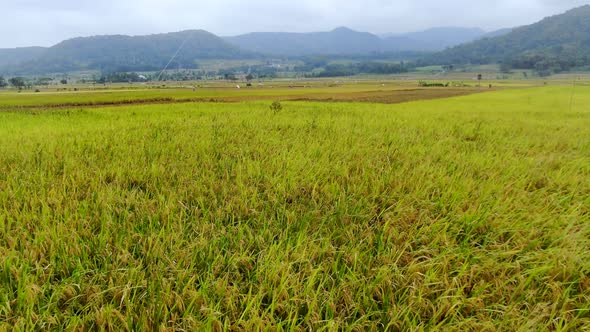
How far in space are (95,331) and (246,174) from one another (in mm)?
2285

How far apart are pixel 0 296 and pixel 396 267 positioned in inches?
96.1

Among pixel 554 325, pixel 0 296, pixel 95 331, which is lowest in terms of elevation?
pixel 554 325

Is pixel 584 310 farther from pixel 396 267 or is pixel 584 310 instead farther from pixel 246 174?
pixel 246 174

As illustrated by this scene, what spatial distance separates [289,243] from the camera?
2230mm

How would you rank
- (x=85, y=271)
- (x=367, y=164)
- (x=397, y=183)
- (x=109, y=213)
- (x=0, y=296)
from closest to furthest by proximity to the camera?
(x=0, y=296), (x=85, y=271), (x=109, y=213), (x=397, y=183), (x=367, y=164)

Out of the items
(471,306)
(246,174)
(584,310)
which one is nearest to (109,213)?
(246,174)

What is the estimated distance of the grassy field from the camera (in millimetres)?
1714

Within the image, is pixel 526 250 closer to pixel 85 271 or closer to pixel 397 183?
pixel 397 183

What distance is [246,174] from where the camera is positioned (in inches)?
145

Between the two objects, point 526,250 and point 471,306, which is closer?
point 471,306

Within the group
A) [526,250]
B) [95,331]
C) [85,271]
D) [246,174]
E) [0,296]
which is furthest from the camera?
[246,174]

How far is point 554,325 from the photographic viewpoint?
5.67 ft

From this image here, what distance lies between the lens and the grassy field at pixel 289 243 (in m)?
1.71

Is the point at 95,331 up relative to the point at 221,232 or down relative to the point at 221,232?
down
